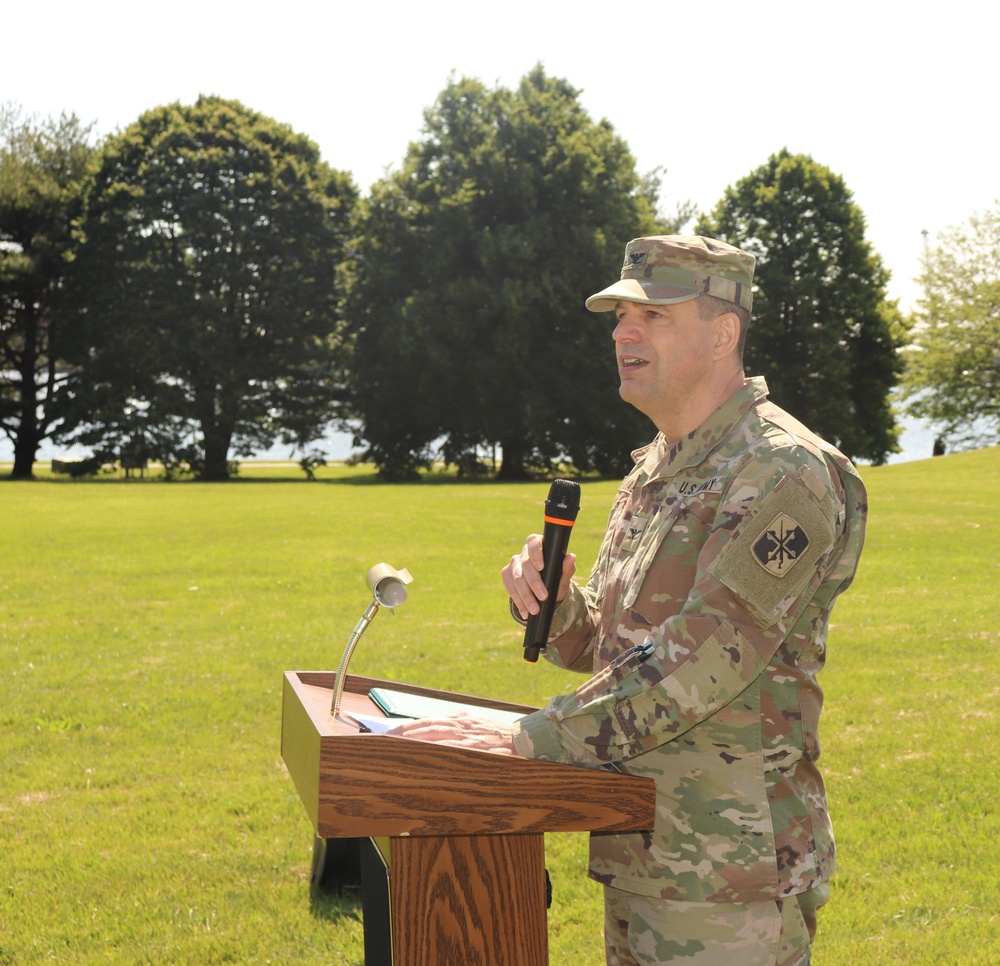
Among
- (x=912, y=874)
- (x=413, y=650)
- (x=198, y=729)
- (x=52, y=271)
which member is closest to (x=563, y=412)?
(x=52, y=271)

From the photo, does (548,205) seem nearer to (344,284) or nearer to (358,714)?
(344,284)

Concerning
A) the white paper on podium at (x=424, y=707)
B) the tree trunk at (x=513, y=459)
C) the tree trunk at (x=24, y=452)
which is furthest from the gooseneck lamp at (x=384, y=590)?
the tree trunk at (x=24, y=452)

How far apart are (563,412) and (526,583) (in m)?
43.6

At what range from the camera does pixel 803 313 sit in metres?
50.8

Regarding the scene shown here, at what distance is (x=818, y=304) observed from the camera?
51.6m

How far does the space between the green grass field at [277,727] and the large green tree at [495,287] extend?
2312 cm

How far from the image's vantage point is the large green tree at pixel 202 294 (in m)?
48.3

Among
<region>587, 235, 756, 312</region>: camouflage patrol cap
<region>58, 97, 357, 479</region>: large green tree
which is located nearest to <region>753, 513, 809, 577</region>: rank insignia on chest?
<region>587, 235, 756, 312</region>: camouflage patrol cap

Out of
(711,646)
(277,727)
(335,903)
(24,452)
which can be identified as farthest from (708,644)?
(24,452)

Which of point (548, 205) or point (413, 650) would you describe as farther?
point (548, 205)

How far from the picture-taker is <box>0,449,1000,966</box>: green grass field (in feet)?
18.6

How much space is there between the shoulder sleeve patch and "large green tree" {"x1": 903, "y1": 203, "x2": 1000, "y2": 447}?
5973 cm

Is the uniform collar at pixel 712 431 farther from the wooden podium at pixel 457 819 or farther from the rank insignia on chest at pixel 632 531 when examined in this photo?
the wooden podium at pixel 457 819

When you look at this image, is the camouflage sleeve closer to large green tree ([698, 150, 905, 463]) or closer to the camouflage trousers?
the camouflage trousers
